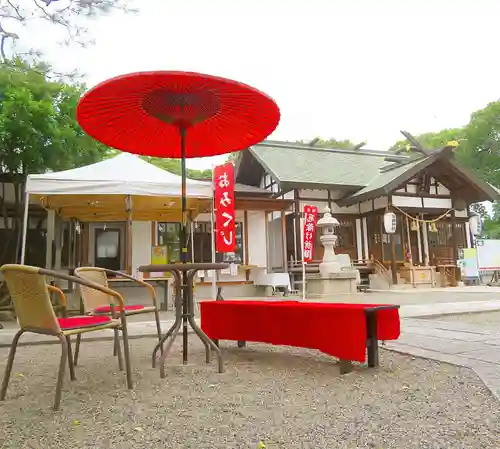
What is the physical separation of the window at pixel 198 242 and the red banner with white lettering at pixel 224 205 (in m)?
3.44

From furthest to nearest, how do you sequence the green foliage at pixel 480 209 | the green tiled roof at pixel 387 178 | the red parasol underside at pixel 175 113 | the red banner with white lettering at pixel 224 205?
the green foliage at pixel 480 209, the green tiled roof at pixel 387 178, the red banner with white lettering at pixel 224 205, the red parasol underside at pixel 175 113

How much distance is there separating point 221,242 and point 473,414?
6.62 m

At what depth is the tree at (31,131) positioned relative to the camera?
8891 millimetres

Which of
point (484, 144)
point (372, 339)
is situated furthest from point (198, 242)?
point (484, 144)

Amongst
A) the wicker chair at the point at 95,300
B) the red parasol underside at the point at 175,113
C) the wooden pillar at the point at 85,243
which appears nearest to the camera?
the red parasol underside at the point at 175,113

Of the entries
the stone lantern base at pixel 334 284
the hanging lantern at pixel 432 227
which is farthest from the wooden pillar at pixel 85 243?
the hanging lantern at pixel 432 227

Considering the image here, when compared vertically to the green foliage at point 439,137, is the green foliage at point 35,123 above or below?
below

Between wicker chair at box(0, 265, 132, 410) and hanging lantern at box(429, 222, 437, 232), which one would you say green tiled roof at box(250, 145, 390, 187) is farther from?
wicker chair at box(0, 265, 132, 410)

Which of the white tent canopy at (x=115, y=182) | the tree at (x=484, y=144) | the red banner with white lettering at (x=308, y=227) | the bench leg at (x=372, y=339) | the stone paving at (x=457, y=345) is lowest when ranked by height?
the stone paving at (x=457, y=345)

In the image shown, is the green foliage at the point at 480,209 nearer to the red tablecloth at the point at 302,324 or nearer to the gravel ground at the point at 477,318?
the gravel ground at the point at 477,318

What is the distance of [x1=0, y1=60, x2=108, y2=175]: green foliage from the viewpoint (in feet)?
29.1

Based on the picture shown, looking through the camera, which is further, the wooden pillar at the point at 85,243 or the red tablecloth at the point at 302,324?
the wooden pillar at the point at 85,243

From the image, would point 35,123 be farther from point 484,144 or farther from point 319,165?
point 484,144

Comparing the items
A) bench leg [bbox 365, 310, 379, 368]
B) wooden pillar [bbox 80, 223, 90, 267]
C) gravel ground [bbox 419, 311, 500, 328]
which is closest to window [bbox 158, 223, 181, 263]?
wooden pillar [bbox 80, 223, 90, 267]
